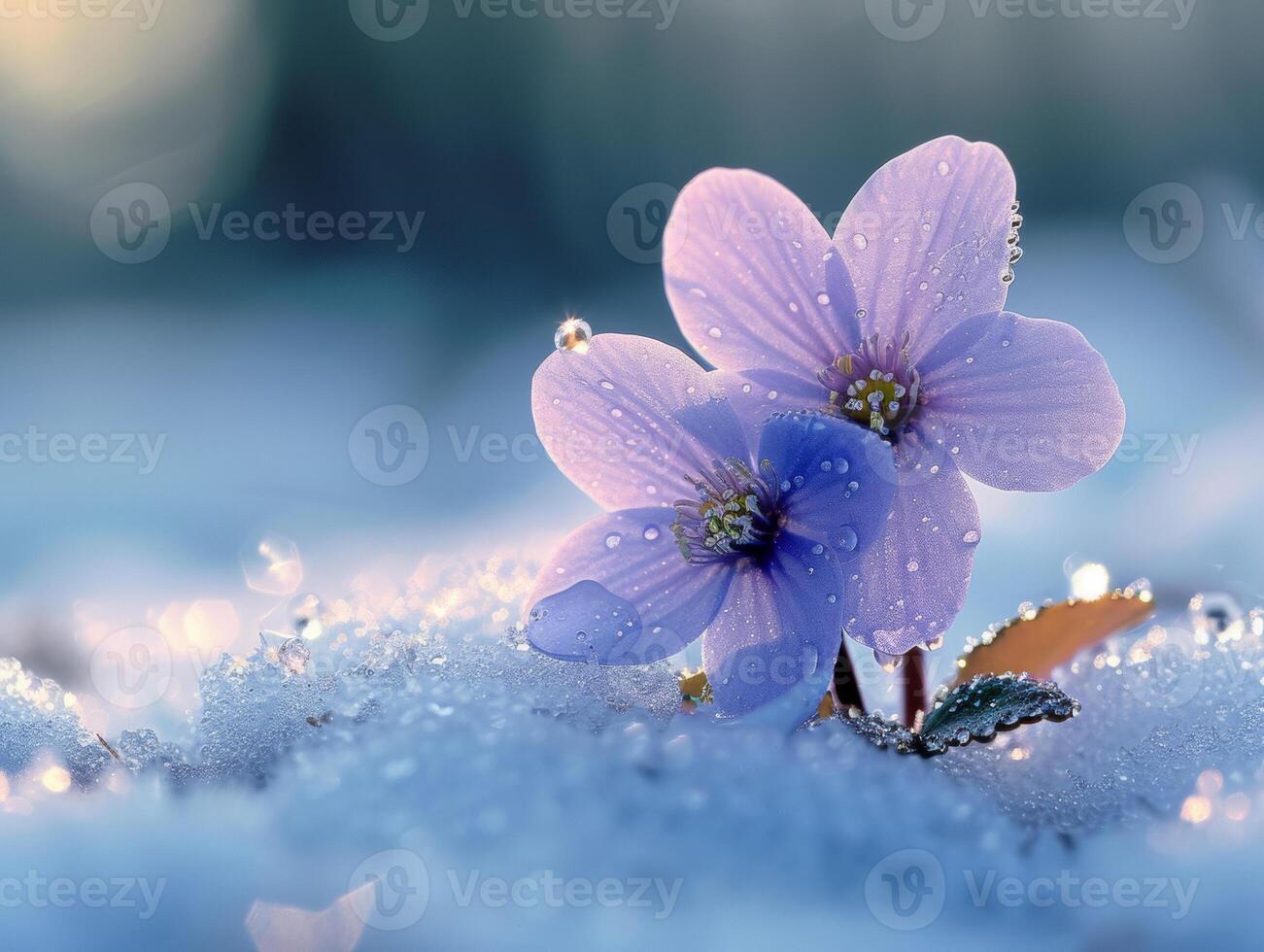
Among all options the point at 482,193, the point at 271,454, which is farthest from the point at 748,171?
the point at 482,193

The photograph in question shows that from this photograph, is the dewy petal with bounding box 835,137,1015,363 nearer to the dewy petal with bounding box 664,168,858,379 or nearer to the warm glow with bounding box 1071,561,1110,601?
the dewy petal with bounding box 664,168,858,379

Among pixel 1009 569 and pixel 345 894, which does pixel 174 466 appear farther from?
pixel 345 894

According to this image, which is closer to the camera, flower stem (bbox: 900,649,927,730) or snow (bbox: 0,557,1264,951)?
snow (bbox: 0,557,1264,951)

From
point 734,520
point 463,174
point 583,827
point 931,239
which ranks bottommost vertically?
point 583,827

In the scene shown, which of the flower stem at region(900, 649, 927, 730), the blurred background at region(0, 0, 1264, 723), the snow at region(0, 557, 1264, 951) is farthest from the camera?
the blurred background at region(0, 0, 1264, 723)

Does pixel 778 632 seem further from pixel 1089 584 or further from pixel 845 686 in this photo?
pixel 1089 584

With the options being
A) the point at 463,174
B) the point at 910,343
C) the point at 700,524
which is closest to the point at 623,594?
the point at 700,524

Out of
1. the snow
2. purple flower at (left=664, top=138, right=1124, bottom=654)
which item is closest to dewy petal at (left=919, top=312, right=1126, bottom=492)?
purple flower at (left=664, top=138, right=1124, bottom=654)
